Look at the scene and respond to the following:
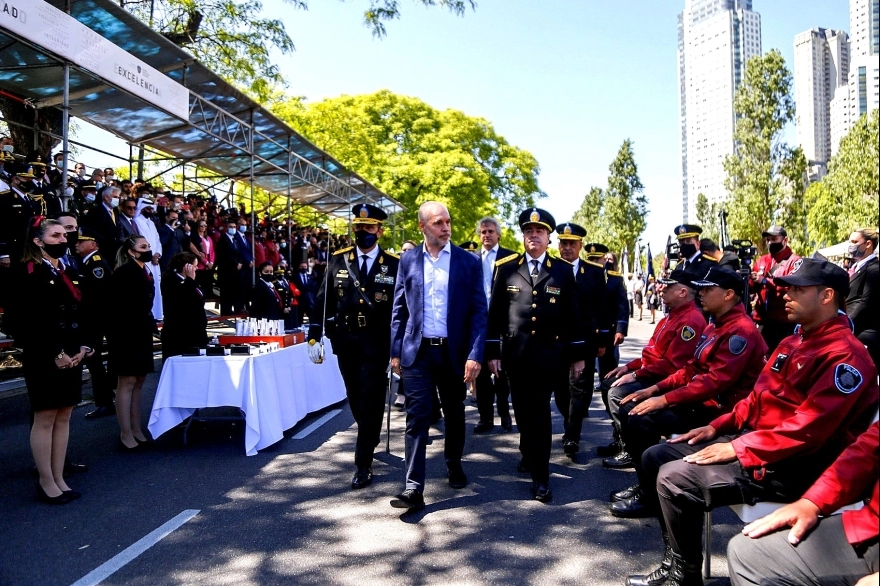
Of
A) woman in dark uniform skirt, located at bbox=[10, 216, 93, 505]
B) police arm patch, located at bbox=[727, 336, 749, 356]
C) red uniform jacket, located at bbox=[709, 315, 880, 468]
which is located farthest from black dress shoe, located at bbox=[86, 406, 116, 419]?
red uniform jacket, located at bbox=[709, 315, 880, 468]

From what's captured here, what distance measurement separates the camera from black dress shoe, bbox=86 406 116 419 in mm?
7557

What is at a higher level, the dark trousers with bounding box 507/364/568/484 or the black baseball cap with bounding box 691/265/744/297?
the black baseball cap with bounding box 691/265/744/297

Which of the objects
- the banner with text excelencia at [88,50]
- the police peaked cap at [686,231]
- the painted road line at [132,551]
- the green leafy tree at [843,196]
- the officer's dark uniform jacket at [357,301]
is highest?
A: the green leafy tree at [843,196]

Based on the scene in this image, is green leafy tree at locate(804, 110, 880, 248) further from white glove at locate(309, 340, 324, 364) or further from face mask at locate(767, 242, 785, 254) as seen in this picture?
white glove at locate(309, 340, 324, 364)

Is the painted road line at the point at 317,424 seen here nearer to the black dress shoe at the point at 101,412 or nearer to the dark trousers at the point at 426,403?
the dark trousers at the point at 426,403

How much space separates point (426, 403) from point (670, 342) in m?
1.94

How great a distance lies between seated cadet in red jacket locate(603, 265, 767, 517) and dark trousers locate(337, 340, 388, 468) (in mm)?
1810

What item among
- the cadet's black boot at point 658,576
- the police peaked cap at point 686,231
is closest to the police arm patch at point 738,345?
the cadet's black boot at point 658,576

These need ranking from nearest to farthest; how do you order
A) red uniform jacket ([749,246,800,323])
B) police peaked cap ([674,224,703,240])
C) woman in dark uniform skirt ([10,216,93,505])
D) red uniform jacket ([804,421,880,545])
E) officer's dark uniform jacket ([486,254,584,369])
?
red uniform jacket ([804,421,880,545])
woman in dark uniform skirt ([10,216,93,505])
officer's dark uniform jacket ([486,254,584,369])
red uniform jacket ([749,246,800,323])
police peaked cap ([674,224,703,240])

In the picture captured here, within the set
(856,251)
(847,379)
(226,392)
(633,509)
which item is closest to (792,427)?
(847,379)

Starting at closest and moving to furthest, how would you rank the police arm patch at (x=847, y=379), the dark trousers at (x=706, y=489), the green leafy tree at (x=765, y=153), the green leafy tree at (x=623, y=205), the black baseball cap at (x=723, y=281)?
1. the police arm patch at (x=847, y=379)
2. the dark trousers at (x=706, y=489)
3. the black baseball cap at (x=723, y=281)
4. the green leafy tree at (x=765, y=153)
5. the green leafy tree at (x=623, y=205)

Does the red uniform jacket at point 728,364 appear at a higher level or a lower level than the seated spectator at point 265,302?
lower

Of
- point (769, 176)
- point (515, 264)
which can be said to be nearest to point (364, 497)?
point (515, 264)

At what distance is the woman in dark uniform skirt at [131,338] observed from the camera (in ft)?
20.1
